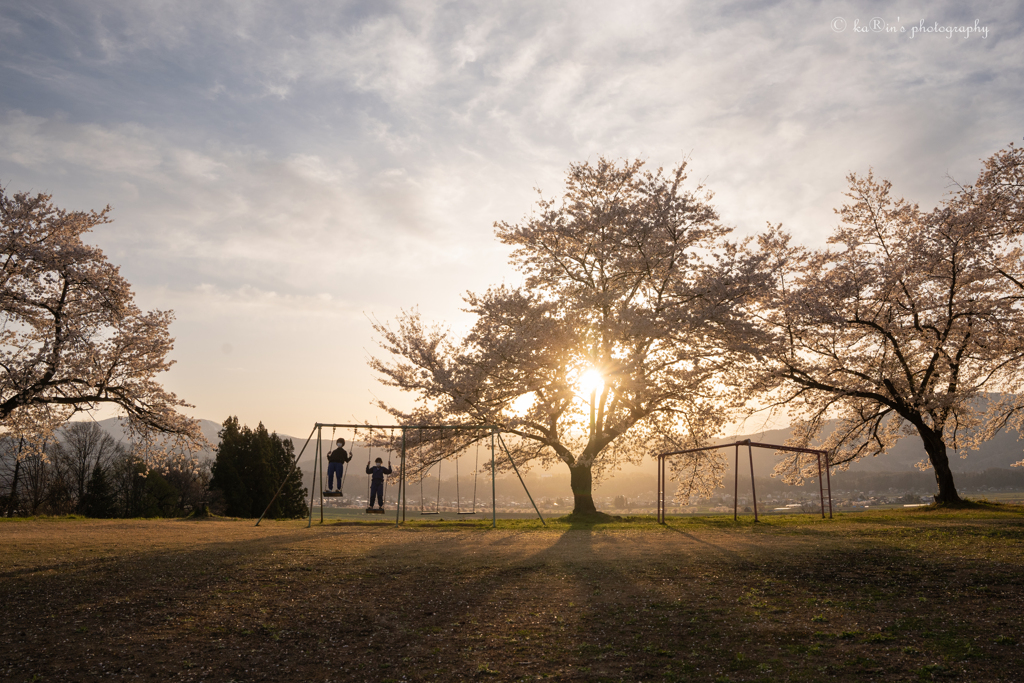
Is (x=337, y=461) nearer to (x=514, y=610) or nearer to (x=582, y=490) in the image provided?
(x=582, y=490)

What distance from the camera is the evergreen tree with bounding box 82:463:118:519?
60.0m

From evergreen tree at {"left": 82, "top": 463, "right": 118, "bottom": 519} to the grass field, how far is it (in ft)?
176

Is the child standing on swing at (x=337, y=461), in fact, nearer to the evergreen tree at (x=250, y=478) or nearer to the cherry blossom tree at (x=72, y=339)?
the cherry blossom tree at (x=72, y=339)

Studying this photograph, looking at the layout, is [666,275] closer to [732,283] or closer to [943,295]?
[732,283]

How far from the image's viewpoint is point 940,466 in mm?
28234

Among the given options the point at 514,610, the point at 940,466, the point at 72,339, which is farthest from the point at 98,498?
the point at 940,466

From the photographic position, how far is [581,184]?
2930 cm

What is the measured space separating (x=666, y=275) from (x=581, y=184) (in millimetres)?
6476

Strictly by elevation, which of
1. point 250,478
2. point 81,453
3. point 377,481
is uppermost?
point 81,453

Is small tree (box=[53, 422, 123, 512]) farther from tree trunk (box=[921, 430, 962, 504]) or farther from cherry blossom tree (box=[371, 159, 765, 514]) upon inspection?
tree trunk (box=[921, 430, 962, 504])

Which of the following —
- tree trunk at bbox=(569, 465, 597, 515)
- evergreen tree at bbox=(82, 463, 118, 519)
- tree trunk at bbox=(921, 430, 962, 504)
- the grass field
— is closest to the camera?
the grass field

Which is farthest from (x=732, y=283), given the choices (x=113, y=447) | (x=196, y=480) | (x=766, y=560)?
(x=113, y=447)

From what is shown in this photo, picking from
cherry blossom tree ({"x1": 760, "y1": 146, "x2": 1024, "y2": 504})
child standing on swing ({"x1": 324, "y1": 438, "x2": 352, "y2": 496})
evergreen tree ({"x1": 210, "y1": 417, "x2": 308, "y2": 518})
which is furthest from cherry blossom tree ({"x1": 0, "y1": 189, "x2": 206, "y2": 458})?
evergreen tree ({"x1": 210, "y1": 417, "x2": 308, "y2": 518})

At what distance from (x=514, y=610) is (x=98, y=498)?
65.3 m
